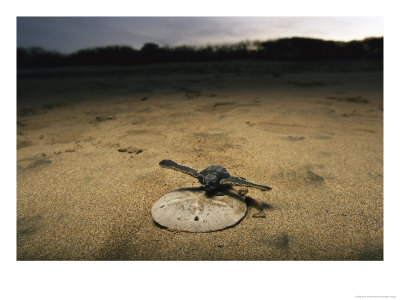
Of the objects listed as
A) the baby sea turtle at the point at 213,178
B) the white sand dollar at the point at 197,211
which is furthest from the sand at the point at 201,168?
the baby sea turtle at the point at 213,178

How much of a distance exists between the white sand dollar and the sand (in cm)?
5

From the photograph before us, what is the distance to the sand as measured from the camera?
1232mm

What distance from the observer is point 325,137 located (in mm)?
2537

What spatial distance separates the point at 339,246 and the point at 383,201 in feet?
1.95

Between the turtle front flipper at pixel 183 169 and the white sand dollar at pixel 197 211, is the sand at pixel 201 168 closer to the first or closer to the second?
the white sand dollar at pixel 197 211

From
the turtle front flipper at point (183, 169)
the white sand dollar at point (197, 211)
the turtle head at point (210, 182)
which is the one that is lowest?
the white sand dollar at point (197, 211)

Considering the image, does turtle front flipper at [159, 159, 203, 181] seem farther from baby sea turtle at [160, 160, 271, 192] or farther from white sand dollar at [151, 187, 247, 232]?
white sand dollar at [151, 187, 247, 232]

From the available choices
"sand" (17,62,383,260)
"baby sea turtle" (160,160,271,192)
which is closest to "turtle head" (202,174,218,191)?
"baby sea turtle" (160,160,271,192)

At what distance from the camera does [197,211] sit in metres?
1.36

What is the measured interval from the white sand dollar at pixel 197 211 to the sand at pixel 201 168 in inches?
1.8

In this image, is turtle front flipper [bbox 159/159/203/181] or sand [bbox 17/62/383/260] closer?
sand [bbox 17/62/383/260]

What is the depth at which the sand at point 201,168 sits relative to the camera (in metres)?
1.23

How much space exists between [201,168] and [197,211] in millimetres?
602

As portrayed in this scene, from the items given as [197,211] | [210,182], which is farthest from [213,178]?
[197,211]
